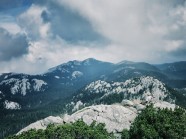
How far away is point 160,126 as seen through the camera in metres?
113

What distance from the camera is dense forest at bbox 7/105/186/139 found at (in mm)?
111438

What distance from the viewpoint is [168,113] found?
122688mm

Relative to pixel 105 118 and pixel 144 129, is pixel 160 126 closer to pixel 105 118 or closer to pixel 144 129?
pixel 144 129

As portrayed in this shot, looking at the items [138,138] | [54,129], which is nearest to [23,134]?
[54,129]

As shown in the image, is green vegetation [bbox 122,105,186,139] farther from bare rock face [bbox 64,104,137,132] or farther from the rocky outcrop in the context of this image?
the rocky outcrop

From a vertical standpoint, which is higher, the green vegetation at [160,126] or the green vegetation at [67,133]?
the green vegetation at [160,126]

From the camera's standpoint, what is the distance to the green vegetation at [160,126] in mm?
110812

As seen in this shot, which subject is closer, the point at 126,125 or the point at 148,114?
the point at 148,114

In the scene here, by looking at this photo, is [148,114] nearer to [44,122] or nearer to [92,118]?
[92,118]

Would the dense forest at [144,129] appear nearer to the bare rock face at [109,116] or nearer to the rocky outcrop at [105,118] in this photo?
the bare rock face at [109,116]

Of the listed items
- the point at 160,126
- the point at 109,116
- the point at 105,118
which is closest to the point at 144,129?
the point at 160,126

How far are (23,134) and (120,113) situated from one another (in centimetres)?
5193

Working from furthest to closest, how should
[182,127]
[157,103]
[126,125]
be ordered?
1. [157,103]
2. [126,125]
3. [182,127]

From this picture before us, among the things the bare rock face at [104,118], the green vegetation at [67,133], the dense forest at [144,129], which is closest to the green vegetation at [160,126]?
the dense forest at [144,129]
